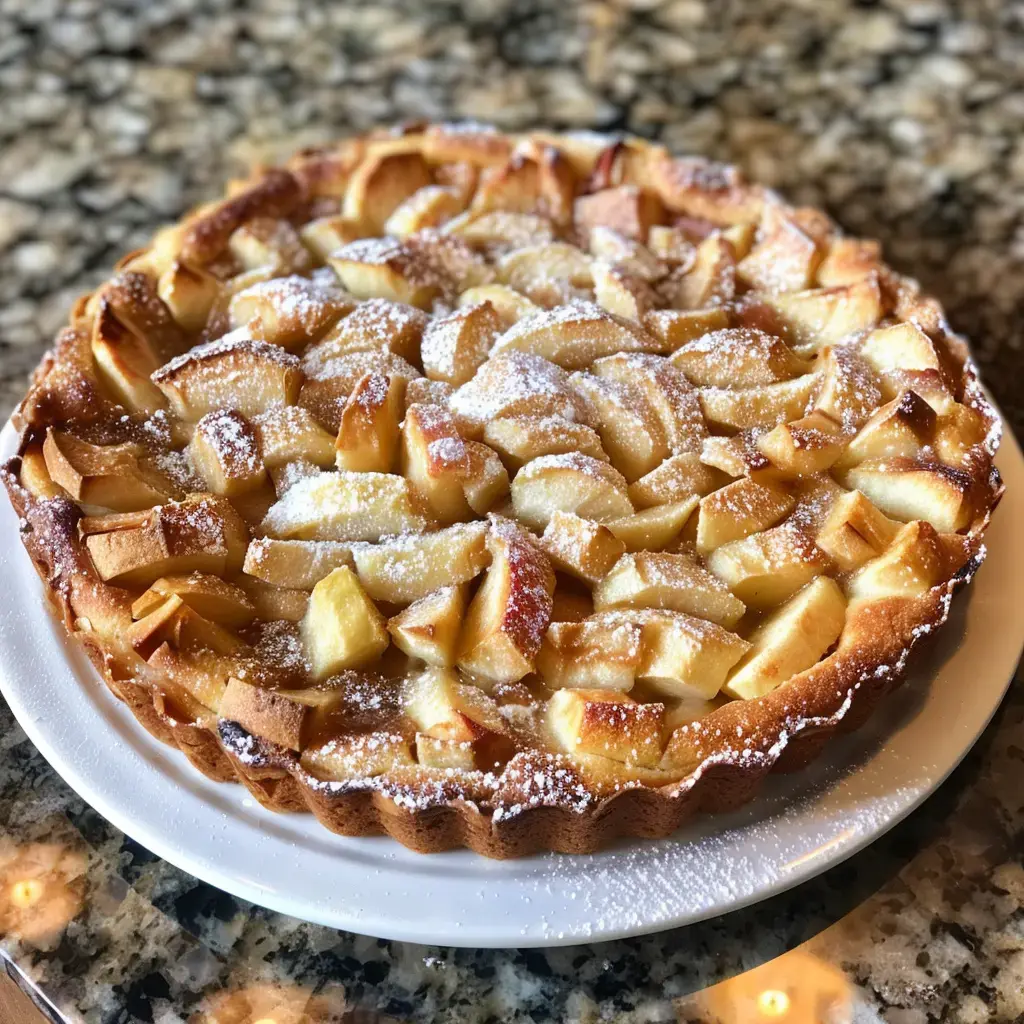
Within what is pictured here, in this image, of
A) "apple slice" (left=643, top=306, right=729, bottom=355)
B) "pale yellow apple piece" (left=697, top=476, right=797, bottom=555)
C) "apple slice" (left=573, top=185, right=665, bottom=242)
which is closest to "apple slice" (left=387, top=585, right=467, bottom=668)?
"pale yellow apple piece" (left=697, top=476, right=797, bottom=555)

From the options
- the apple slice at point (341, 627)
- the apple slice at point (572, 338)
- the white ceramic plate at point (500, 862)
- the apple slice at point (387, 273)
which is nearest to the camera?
the white ceramic plate at point (500, 862)

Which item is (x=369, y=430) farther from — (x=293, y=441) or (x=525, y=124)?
(x=525, y=124)

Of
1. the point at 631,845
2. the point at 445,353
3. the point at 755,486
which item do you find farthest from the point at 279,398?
the point at 631,845

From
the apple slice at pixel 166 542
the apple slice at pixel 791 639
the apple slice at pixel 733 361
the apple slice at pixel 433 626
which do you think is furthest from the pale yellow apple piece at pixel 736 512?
the apple slice at pixel 166 542

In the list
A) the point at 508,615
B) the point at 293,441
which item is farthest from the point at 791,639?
the point at 293,441

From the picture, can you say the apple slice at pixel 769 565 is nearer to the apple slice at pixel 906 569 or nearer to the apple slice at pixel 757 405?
the apple slice at pixel 906 569

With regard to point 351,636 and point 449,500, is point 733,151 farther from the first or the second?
point 351,636

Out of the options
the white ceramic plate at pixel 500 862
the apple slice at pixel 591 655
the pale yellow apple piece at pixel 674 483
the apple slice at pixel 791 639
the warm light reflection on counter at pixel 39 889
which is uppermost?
the pale yellow apple piece at pixel 674 483
